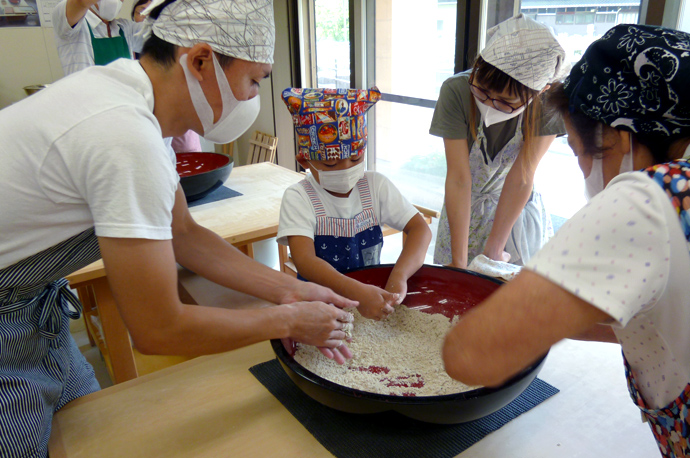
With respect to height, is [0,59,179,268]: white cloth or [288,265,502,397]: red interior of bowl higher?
[0,59,179,268]: white cloth

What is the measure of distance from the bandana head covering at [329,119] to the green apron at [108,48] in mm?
1686

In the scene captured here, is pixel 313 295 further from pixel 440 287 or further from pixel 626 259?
pixel 626 259

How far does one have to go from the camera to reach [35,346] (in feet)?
2.81

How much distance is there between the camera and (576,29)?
237 cm

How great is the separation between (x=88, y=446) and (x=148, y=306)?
28 cm

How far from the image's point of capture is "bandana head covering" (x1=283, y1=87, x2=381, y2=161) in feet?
4.10

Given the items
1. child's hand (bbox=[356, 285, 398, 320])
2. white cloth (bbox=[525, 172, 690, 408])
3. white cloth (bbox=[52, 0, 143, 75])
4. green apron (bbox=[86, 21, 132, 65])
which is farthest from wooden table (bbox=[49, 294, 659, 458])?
green apron (bbox=[86, 21, 132, 65])

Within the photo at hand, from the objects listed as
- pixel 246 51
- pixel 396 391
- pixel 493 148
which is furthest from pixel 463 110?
pixel 396 391

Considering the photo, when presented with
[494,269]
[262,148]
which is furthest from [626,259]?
[262,148]

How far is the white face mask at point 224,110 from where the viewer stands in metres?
0.87

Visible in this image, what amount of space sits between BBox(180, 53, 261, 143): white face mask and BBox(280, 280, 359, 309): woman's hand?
0.38m

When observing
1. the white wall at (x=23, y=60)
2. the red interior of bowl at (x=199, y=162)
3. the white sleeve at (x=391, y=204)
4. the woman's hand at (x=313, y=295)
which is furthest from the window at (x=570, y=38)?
the white wall at (x=23, y=60)

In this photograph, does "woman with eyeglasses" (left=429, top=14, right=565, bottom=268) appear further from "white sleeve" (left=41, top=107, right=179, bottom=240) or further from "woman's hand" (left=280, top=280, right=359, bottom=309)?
"white sleeve" (left=41, top=107, right=179, bottom=240)

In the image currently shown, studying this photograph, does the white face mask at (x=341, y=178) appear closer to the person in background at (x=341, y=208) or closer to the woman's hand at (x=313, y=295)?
the person in background at (x=341, y=208)
